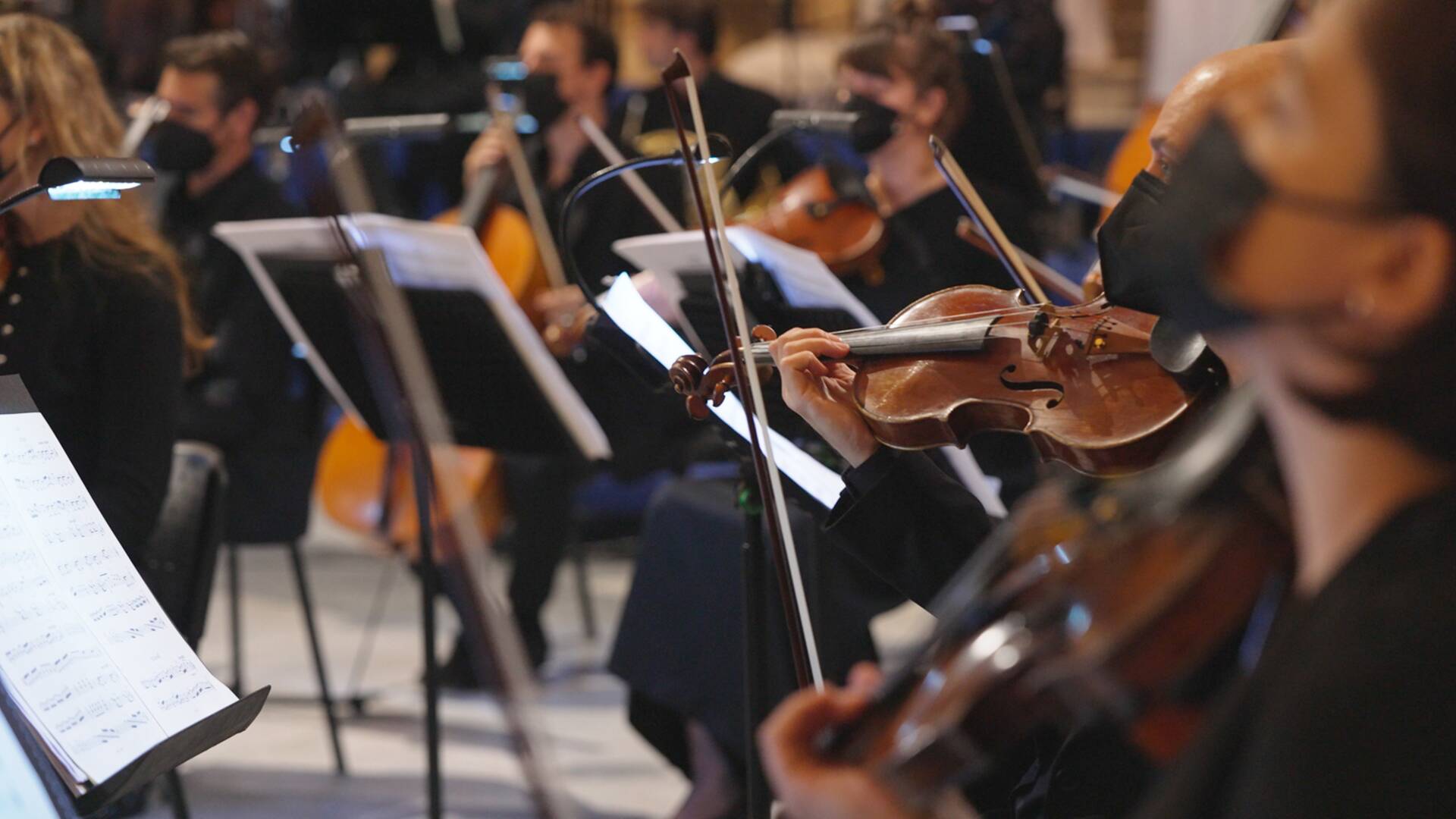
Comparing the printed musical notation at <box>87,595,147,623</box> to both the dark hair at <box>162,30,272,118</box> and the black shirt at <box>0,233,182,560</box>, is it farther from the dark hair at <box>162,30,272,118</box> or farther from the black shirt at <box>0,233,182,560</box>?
the dark hair at <box>162,30,272,118</box>

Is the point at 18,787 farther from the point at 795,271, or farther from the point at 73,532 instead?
the point at 795,271

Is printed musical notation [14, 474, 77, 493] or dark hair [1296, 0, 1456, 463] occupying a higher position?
dark hair [1296, 0, 1456, 463]

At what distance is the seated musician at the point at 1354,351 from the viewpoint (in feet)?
2.21

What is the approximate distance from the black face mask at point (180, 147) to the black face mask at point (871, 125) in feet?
4.58

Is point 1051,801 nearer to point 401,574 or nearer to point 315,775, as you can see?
point 315,775

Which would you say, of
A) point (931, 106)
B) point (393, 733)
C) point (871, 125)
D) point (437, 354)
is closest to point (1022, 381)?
point (871, 125)

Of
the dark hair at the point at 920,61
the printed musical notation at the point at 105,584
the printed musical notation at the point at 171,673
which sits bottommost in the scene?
the dark hair at the point at 920,61

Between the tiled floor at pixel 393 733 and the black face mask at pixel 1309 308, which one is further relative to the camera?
the tiled floor at pixel 393 733

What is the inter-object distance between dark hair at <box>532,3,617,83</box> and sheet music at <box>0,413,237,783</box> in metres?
2.48

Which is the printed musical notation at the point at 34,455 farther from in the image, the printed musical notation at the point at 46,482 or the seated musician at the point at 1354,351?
the seated musician at the point at 1354,351

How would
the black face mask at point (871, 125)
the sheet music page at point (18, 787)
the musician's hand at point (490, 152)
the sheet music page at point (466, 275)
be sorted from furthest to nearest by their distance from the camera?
the musician's hand at point (490, 152) < the black face mask at point (871, 125) < the sheet music page at point (466, 275) < the sheet music page at point (18, 787)

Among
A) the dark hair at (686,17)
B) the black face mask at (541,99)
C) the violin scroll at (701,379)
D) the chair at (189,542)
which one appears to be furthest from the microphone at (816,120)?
the dark hair at (686,17)

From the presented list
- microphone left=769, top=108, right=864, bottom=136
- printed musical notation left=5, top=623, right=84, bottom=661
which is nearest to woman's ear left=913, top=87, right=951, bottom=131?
microphone left=769, top=108, right=864, bottom=136

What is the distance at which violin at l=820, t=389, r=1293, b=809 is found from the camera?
684 millimetres
